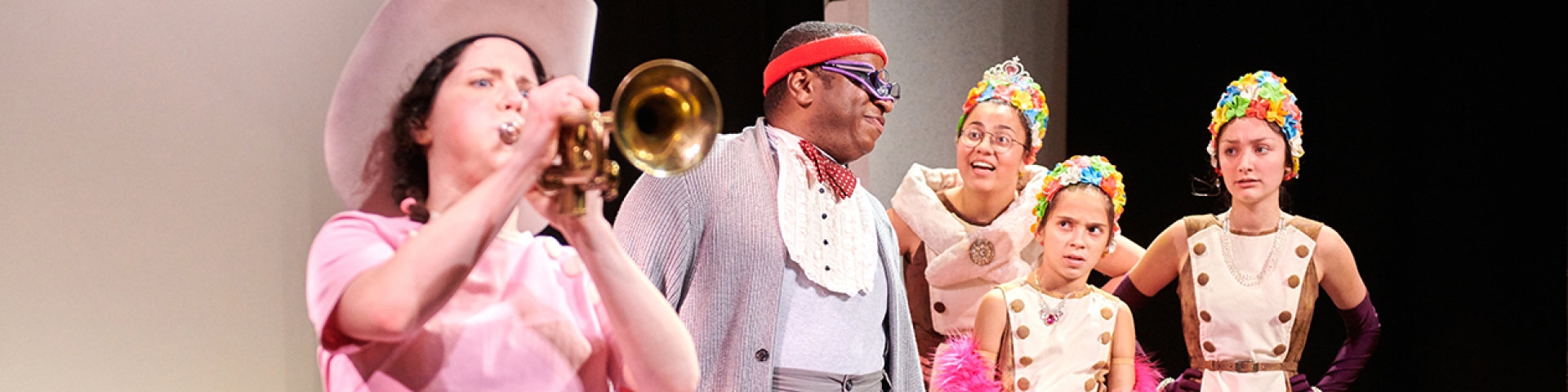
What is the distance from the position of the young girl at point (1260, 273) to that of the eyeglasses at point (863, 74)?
1486 mm

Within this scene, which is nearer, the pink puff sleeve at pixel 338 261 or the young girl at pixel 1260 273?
the pink puff sleeve at pixel 338 261

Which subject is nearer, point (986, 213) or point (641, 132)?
point (641, 132)

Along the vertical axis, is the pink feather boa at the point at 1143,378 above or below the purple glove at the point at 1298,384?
above

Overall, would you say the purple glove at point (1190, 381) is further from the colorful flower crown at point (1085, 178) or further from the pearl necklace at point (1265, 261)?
the colorful flower crown at point (1085, 178)

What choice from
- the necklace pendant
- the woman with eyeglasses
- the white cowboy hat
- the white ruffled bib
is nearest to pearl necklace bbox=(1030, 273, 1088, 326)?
the necklace pendant

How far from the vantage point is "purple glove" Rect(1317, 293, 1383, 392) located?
154 inches

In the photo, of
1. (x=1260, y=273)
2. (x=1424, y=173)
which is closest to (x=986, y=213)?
(x=1260, y=273)

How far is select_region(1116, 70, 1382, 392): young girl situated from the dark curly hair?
9.10ft

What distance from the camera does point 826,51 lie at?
2914 mm

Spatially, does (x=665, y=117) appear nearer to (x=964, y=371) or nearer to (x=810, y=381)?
(x=810, y=381)

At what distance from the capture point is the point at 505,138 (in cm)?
178

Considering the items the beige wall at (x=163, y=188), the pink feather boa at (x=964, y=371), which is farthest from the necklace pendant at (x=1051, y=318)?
the beige wall at (x=163, y=188)

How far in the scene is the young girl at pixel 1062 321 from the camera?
359cm

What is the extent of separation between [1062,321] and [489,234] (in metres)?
2.36
